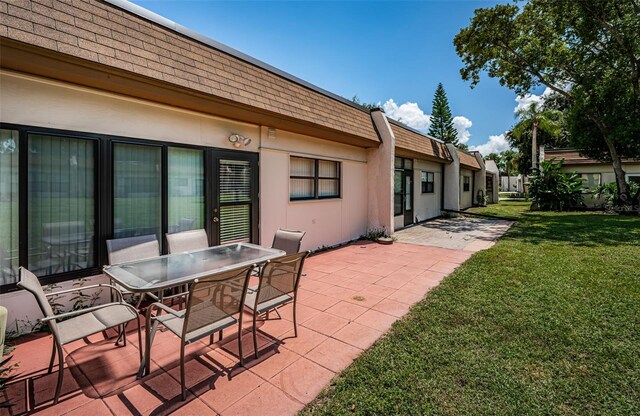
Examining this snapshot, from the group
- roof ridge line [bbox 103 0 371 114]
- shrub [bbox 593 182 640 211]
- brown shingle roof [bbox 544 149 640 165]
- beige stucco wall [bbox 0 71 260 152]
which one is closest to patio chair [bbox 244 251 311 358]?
beige stucco wall [bbox 0 71 260 152]

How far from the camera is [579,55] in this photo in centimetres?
1410

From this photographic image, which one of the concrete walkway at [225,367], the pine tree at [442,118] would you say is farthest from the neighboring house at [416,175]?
the pine tree at [442,118]

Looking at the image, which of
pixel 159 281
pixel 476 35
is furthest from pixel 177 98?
pixel 476 35

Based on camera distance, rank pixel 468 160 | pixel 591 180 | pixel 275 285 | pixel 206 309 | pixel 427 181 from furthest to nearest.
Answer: pixel 591 180 < pixel 468 160 < pixel 427 181 < pixel 275 285 < pixel 206 309

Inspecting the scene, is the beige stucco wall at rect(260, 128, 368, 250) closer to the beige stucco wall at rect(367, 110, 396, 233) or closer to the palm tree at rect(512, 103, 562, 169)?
the beige stucco wall at rect(367, 110, 396, 233)

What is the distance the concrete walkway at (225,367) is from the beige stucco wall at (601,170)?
20937 mm

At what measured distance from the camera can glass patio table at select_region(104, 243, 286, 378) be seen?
292cm

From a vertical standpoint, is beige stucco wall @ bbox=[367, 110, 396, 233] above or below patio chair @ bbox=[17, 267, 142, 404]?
above

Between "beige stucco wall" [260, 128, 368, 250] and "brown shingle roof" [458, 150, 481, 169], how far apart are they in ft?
33.7

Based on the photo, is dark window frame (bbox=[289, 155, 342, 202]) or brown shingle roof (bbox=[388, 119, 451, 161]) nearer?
dark window frame (bbox=[289, 155, 342, 202])

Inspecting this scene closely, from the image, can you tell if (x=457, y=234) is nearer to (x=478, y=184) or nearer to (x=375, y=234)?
(x=375, y=234)

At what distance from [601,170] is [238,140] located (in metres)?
24.5

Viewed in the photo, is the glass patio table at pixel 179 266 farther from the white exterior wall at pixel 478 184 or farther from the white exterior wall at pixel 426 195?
the white exterior wall at pixel 478 184

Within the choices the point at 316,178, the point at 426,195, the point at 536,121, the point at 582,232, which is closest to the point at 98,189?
the point at 316,178
